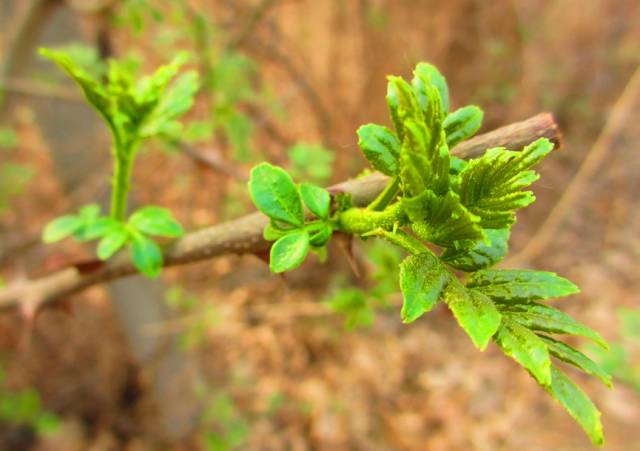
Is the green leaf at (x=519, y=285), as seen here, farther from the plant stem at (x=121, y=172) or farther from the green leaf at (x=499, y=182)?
the plant stem at (x=121, y=172)

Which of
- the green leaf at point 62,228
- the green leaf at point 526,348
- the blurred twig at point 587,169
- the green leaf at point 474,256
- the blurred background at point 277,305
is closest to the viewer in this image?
the green leaf at point 526,348

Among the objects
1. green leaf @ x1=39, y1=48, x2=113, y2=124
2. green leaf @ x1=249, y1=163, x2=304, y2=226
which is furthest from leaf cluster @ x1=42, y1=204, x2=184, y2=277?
green leaf @ x1=249, y1=163, x2=304, y2=226

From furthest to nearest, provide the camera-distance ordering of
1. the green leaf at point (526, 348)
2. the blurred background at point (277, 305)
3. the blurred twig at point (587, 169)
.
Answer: the blurred twig at point (587, 169) → the blurred background at point (277, 305) → the green leaf at point (526, 348)

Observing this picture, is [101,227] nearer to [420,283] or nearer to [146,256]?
[146,256]

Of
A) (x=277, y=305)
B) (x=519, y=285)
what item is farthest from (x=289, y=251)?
(x=277, y=305)

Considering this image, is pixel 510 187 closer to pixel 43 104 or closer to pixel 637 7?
pixel 43 104

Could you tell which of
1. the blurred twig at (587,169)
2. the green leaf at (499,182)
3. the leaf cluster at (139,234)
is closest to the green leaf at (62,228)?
the leaf cluster at (139,234)

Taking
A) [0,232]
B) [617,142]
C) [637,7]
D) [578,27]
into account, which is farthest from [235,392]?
[637,7]
